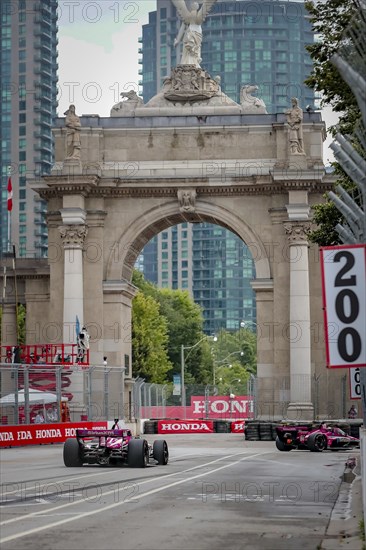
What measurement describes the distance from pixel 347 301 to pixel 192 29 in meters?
56.5

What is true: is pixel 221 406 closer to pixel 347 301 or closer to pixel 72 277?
pixel 72 277

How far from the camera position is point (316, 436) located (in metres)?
50.2

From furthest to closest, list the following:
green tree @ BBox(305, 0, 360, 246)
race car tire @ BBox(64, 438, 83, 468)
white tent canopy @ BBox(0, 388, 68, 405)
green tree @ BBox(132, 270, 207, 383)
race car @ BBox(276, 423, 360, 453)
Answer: green tree @ BBox(132, 270, 207, 383)
race car @ BBox(276, 423, 360, 453)
white tent canopy @ BBox(0, 388, 68, 405)
race car tire @ BBox(64, 438, 83, 468)
green tree @ BBox(305, 0, 360, 246)

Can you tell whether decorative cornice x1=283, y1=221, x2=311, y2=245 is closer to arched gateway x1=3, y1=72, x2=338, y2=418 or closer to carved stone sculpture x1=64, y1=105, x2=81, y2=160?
arched gateway x1=3, y1=72, x2=338, y2=418

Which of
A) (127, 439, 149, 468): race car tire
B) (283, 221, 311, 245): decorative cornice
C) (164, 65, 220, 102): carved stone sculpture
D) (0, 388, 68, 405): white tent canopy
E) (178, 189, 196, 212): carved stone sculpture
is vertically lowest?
(127, 439, 149, 468): race car tire

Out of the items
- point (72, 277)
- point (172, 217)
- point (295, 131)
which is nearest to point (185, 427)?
point (172, 217)

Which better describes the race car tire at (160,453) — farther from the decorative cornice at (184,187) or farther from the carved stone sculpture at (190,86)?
the carved stone sculpture at (190,86)

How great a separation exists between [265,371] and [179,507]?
42.1 metres

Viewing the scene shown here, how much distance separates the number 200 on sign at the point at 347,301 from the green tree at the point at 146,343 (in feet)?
353

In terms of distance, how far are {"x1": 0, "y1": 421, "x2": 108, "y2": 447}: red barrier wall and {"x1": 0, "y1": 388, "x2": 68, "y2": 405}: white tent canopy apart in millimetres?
939

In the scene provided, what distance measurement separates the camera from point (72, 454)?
3647 cm

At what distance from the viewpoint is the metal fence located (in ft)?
163

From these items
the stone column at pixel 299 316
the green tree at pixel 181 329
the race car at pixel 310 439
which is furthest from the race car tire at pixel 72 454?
the green tree at pixel 181 329

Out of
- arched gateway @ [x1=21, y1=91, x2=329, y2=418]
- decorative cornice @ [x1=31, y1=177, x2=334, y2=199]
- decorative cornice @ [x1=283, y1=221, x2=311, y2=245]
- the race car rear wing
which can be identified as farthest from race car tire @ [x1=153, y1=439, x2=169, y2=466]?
decorative cornice @ [x1=31, y1=177, x2=334, y2=199]
